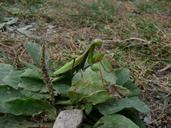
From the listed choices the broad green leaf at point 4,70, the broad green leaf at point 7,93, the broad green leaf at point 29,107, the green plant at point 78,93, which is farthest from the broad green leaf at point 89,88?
the broad green leaf at point 4,70

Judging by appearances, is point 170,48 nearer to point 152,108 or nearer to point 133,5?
point 152,108

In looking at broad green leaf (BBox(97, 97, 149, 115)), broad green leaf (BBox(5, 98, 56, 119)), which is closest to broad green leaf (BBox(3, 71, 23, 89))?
broad green leaf (BBox(5, 98, 56, 119))

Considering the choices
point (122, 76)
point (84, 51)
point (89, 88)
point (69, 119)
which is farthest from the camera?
point (84, 51)

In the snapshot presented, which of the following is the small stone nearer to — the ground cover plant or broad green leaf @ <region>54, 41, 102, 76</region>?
the ground cover plant

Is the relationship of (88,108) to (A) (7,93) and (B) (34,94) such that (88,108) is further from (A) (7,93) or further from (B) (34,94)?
(A) (7,93)

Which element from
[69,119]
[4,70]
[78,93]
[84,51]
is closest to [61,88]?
[78,93]

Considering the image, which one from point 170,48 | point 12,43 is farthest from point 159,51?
point 12,43

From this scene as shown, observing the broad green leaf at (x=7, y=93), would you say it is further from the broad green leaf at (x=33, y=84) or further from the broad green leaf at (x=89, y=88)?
the broad green leaf at (x=89, y=88)
